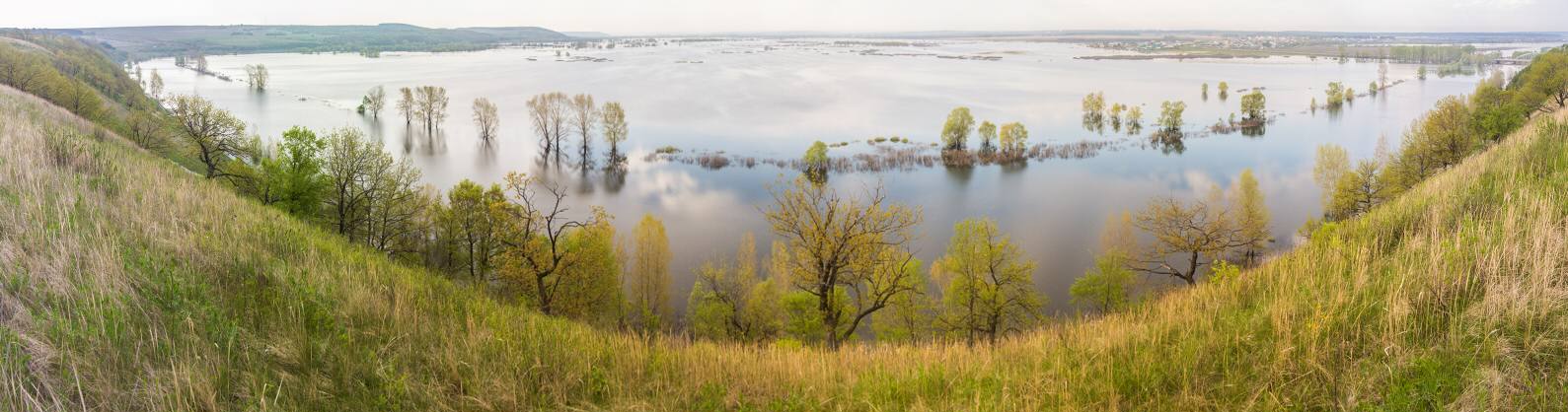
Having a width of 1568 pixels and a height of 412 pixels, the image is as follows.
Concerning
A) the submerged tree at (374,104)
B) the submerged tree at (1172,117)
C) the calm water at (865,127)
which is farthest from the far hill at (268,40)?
the submerged tree at (1172,117)

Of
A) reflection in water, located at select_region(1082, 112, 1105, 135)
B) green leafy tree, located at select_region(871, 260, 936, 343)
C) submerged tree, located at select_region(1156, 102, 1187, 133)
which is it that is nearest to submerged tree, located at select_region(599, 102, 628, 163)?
green leafy tree, located at select_region(871, 260, 936, 343)

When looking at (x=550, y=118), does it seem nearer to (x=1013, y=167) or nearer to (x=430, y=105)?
(x=430, y=105)

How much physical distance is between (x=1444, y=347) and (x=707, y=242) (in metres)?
27.1

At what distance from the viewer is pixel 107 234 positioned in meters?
4.53

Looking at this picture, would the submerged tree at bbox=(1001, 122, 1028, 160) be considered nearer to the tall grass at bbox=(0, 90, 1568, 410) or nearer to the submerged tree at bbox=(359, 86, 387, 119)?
the tall grass at bbox=(0, 90, 1568, 410)

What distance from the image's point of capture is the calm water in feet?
110

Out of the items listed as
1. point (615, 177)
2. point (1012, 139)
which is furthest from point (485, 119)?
point (1012, 139)

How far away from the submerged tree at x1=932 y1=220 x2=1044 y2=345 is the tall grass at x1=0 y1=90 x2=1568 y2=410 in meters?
→ 15.4

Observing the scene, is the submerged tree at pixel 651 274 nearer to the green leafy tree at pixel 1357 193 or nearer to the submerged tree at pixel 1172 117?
the green leafy tree at pixel 1357 193

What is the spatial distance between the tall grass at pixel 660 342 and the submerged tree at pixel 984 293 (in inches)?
606

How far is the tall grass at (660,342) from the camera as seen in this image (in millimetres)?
3178

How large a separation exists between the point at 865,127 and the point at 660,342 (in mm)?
54024

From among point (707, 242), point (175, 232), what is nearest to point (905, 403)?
point (175, 232)

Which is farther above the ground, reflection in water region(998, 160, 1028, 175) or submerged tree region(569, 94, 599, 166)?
submerged tree region(569, 94, 599, 166)
